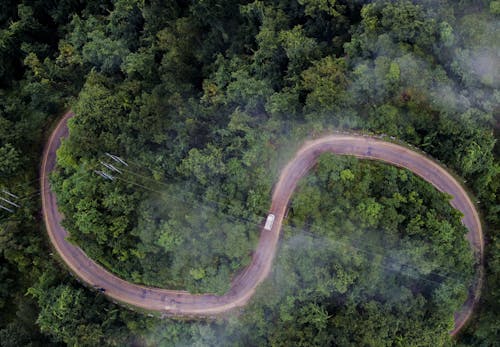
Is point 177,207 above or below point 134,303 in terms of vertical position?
above

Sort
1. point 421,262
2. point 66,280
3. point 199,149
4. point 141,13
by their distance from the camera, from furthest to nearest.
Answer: point 141,13 → point 66,280 → point 199,149 → point 421,262

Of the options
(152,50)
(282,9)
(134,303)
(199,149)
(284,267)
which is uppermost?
(282,9)

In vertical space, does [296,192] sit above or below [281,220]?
above

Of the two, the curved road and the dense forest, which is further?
the curved road

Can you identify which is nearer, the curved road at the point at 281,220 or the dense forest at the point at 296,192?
the dense forest at the point at 296,192

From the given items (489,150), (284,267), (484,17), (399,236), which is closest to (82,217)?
(284,267)

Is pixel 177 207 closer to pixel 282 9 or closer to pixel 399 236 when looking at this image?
pixel 399 236

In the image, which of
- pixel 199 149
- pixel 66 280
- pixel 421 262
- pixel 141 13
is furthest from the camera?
pixel 141 13

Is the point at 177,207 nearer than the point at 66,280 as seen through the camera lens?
Yes
